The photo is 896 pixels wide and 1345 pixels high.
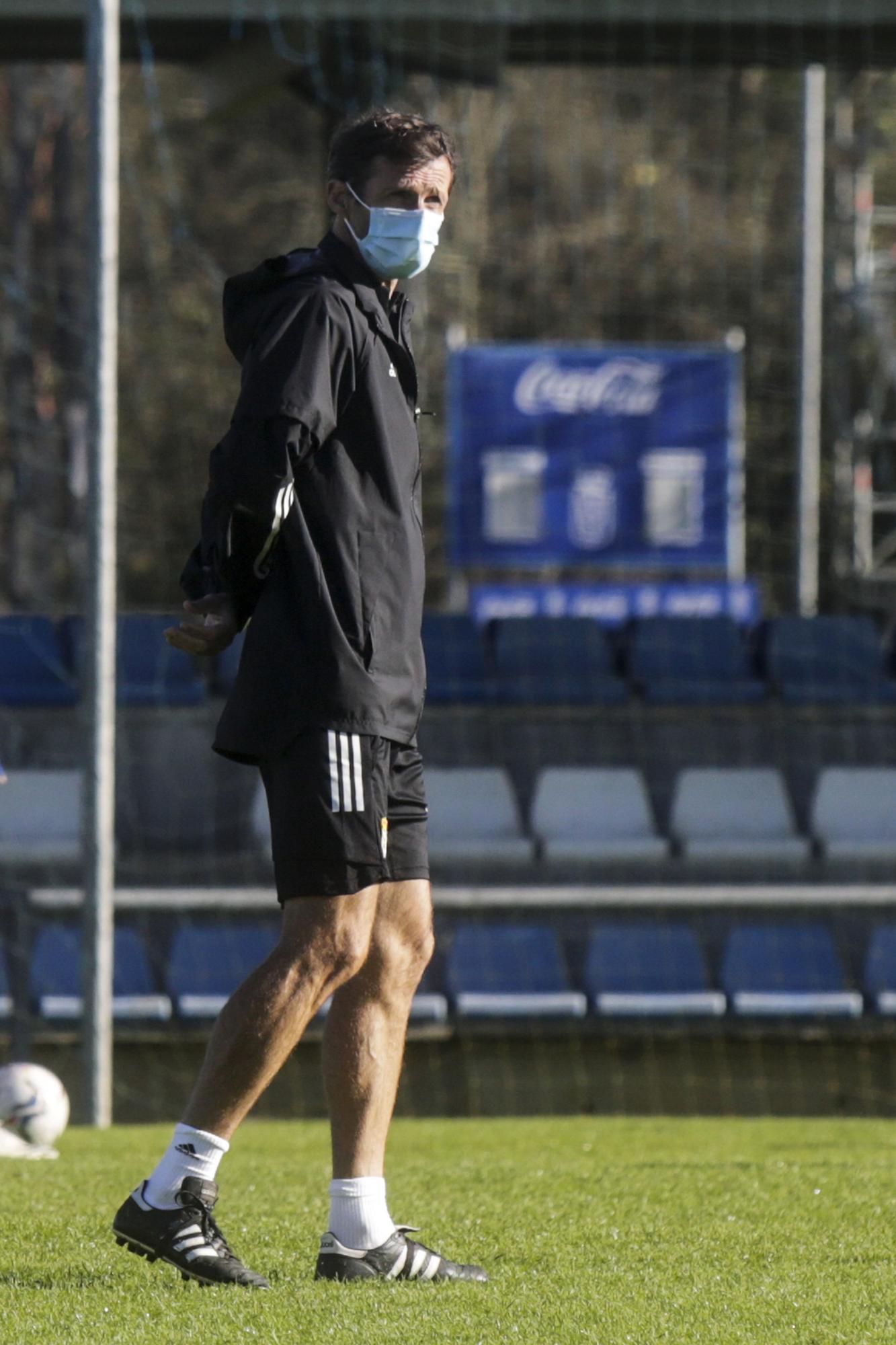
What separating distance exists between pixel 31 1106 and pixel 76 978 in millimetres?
3182

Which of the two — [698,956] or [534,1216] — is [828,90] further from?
[534,1216]

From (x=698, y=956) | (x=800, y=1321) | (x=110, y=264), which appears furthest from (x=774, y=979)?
(x=800, y=1321)

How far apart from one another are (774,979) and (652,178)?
17392 millimetres

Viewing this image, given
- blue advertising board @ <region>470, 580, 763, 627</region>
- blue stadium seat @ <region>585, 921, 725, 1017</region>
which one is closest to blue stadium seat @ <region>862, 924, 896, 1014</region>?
blue stadium seat @ <region>585, 921, 725, 1017</region>

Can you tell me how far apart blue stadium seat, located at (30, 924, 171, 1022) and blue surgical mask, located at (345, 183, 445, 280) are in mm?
5312

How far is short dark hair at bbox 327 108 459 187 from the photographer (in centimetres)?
331

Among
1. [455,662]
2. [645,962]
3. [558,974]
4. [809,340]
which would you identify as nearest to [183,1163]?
[558,974]

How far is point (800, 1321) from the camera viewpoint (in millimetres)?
2939

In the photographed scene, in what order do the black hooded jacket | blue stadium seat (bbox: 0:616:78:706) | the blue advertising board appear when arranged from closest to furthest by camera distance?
the black hooded jacket, blue stadium seat (bbox: 0:616:78:706), the blue advertising board

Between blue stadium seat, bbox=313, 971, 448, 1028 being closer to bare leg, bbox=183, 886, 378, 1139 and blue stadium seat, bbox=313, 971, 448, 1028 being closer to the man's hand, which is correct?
bare leg, bbox=183, 886, 378, 1139

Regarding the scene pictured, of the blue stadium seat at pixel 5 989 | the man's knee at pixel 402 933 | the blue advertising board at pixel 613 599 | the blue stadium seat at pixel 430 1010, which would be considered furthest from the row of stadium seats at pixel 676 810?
the man's knee at pixel 402 933

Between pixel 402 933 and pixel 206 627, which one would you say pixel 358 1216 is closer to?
pixel 402 933

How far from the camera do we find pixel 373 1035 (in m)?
3.27

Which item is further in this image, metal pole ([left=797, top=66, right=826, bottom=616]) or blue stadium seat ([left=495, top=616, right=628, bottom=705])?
metal pole ([left=797, top=66, right=826, bottom=616])
